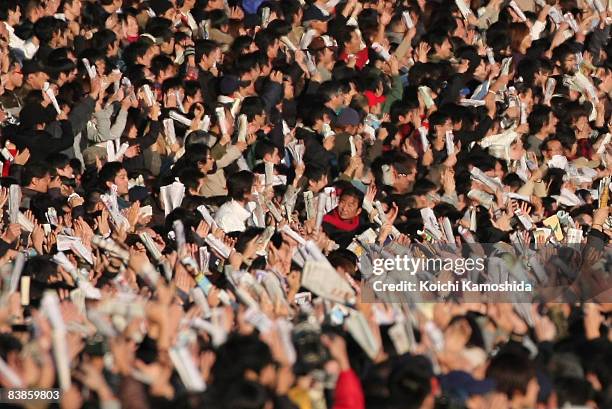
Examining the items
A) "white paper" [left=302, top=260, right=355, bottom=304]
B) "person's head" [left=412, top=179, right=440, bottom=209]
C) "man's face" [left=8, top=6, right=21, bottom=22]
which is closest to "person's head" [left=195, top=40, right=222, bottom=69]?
"man's face" [left=8, top=6, right=21, bottom=22]

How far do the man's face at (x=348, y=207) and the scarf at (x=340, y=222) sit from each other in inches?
1.1

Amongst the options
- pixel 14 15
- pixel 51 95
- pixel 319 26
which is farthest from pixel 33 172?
pixel 319 26

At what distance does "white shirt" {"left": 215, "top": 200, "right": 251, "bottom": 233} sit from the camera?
43.1 ft

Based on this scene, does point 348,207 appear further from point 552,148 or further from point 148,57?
point 148,57

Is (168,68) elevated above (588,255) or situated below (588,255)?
above

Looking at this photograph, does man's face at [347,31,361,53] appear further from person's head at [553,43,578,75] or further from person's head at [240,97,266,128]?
person's head at [553,43,578,75]

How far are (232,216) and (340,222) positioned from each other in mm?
834

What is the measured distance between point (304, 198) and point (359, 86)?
2.28 m

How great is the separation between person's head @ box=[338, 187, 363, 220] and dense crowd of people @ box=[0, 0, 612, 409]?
0.01 metres

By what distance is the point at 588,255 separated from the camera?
42.1 ft

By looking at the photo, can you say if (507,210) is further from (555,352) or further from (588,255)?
(555,352)

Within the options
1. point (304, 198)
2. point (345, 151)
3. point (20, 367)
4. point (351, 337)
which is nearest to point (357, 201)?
point (304, 198)

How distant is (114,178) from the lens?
13.9 m

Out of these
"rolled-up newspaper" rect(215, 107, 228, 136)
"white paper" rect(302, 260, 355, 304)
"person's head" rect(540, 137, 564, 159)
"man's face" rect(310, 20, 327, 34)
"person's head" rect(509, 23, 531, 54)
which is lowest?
"white paper" rect(302, 260, 355, 304)
